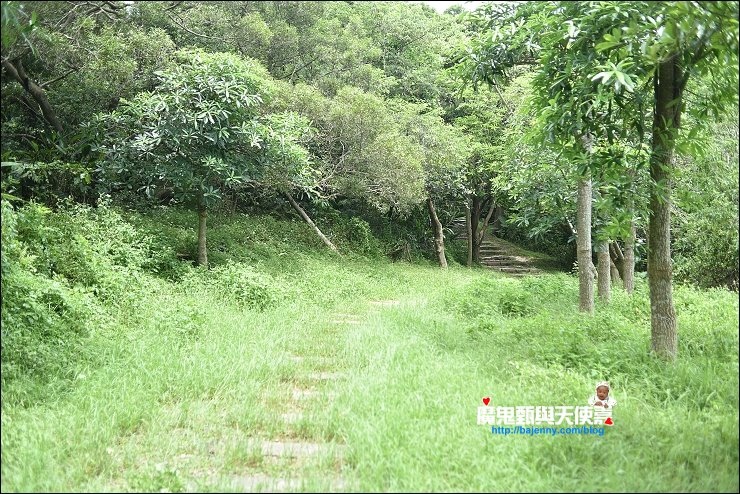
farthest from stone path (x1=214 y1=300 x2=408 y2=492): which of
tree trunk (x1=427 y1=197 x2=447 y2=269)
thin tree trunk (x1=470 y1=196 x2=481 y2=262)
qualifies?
thin tree trunk (x1=470 y1=196 x2=481 y2=262)

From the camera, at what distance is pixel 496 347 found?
489cm

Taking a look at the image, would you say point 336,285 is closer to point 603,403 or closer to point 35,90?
point 35,90

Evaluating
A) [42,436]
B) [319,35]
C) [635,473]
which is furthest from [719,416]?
[319,35]

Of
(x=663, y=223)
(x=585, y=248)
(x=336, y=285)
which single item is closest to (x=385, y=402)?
(x=663, y=223)

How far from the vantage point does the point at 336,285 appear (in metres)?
9.46

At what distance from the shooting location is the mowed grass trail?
2693 mm

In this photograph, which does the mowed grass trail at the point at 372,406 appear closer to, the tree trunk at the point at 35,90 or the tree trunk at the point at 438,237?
the tree trunk at the point at 35,90

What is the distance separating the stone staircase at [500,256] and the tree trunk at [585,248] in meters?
10.3

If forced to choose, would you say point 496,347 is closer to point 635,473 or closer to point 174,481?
point 635,473

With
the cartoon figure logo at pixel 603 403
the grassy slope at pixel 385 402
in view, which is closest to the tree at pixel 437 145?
the grassy slope at pixel 385 402

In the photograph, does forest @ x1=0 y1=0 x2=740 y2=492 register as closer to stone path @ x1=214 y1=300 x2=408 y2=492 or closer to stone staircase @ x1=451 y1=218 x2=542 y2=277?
stone path @ x1=214 y1=300 x2=408 y2=492

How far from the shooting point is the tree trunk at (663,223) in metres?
4.07

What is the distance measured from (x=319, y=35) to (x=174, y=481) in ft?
32.5

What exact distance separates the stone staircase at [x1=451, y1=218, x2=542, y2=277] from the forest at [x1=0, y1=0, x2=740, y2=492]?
6340 millimetres
